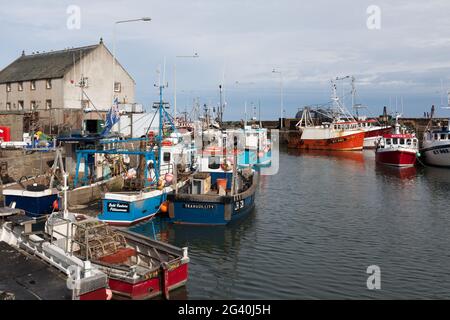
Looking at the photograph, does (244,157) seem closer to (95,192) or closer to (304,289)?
(95,192)

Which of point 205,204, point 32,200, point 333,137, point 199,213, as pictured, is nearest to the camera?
point 32,200

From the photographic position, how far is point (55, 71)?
143ft

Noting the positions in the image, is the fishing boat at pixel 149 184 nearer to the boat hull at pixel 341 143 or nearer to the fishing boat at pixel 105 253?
the fishing boat at pixel 105 253

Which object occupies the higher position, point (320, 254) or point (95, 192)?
point (95, 192)

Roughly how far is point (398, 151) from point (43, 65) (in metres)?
43.5

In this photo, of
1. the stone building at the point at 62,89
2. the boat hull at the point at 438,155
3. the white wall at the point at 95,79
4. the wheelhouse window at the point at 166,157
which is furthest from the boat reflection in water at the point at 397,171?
the white wall at the point at 95,79

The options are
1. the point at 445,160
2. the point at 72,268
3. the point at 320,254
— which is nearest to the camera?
the point at 72,268

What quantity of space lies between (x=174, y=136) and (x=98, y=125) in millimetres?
5380

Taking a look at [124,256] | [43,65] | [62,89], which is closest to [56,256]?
[124,256]

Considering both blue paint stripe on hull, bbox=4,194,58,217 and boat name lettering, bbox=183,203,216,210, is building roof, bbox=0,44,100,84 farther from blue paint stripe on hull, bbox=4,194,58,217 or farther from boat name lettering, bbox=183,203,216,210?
boat name lettering, bbox=183,203,216,210

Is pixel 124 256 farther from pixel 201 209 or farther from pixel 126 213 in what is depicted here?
pixel 201 209

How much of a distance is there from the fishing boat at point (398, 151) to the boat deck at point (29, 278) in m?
47.5

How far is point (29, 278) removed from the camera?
11.3 meters

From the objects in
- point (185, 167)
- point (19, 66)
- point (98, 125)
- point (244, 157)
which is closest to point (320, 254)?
point (185, 167)
